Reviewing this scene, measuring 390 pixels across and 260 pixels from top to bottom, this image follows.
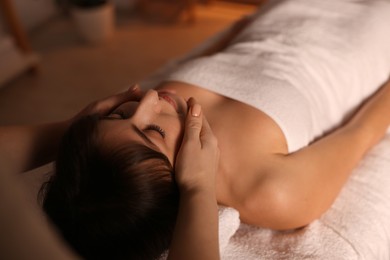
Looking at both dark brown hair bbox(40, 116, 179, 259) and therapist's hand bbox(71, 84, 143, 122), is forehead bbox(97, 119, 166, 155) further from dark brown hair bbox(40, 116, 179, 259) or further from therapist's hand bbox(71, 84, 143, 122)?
therapist's hand bbox(71, 84, 143, 122)

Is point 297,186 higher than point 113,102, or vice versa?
point 113,102

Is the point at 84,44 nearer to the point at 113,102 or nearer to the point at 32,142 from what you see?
the point at 32,142

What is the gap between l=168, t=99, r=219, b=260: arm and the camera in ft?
2.56

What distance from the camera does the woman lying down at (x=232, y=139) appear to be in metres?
0.82

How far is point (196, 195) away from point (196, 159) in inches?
3.7

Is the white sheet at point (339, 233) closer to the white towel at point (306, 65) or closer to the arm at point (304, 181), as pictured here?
the arm at point (304, 181)

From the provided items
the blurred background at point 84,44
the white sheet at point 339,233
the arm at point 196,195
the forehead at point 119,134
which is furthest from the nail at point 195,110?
the blurred background at point 84,44

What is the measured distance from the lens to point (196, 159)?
91cm

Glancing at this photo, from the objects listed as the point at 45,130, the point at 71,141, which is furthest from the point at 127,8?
the point at 71,141

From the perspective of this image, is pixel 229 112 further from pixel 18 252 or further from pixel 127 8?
pixel 127 8

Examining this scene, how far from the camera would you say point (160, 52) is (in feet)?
10.0

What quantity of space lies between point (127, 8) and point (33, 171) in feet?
A: 9.42

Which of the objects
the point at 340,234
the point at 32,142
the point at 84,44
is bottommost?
the point at 84,44

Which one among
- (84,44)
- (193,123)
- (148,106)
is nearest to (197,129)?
(193,123)
